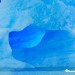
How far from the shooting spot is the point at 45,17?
14.3ft

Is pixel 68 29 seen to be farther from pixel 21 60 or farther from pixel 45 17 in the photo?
pixel 21 60

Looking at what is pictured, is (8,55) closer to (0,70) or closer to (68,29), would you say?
(0,70)

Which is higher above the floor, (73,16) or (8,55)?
(73,16)

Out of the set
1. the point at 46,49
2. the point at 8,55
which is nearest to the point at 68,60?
the point at 46,49

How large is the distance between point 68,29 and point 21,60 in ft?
1.67

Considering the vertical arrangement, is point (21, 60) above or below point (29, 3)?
below

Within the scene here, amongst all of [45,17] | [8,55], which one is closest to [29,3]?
[45,17]

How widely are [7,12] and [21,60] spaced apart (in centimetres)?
45

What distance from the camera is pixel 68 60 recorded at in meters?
4.36

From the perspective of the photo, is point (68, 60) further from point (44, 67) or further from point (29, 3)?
point (29, 3)

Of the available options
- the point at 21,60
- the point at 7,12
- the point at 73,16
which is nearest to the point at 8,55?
the point at 21,60

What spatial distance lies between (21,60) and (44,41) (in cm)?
27

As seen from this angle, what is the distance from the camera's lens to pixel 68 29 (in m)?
4.37

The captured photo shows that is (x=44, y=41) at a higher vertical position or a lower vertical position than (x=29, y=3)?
lower
